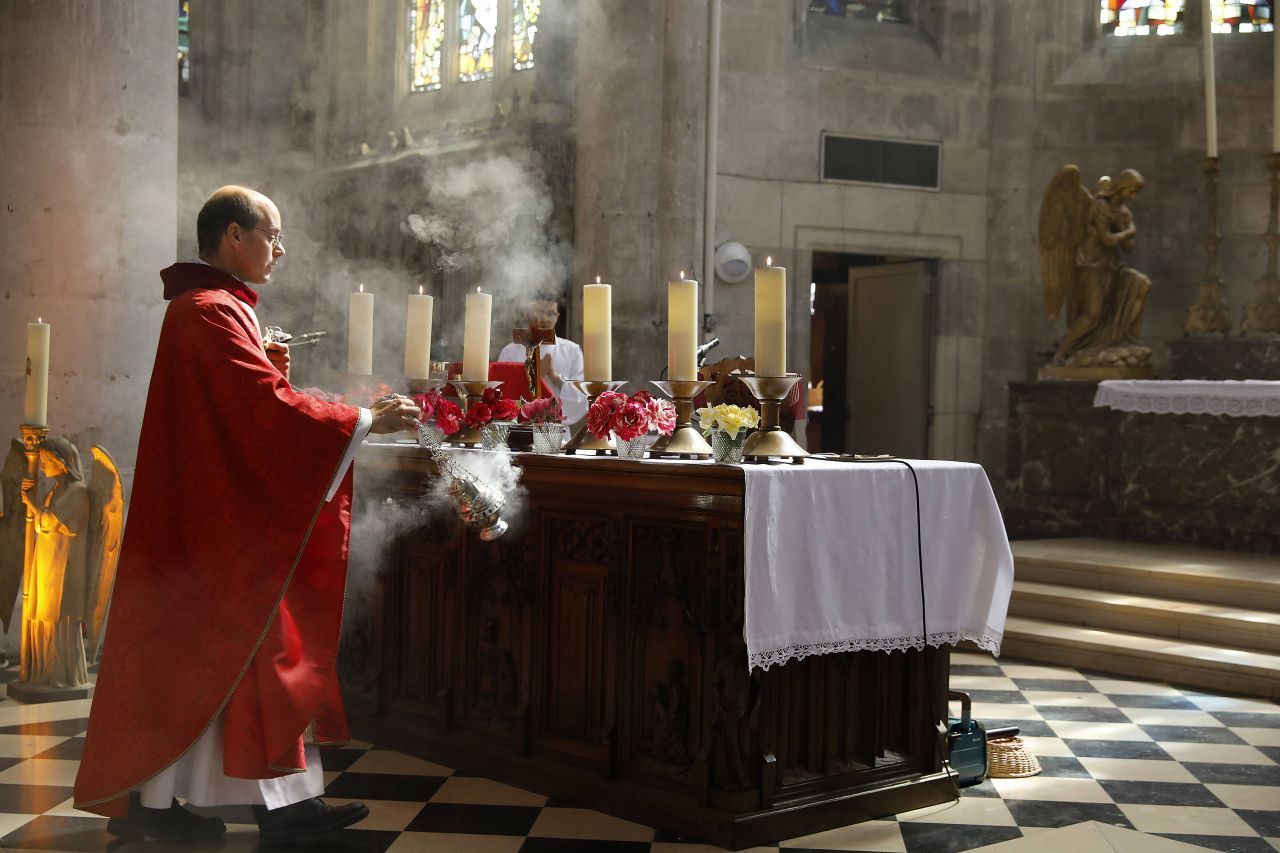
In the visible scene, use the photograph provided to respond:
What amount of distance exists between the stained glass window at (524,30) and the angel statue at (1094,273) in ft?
14.5

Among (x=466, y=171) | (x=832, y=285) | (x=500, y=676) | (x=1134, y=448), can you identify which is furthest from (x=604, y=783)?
(x=832, y=285)

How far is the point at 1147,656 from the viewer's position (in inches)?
257

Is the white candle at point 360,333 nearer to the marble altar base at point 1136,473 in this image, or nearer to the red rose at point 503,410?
the red rose at point 503,410

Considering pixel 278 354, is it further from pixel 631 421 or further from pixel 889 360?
pixel 889 360

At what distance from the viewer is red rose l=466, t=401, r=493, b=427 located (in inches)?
175

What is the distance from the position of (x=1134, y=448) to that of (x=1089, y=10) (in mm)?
4330

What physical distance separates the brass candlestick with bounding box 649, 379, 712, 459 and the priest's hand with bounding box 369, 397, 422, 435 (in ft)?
2.51

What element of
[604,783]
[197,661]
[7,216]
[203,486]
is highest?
[7,216]

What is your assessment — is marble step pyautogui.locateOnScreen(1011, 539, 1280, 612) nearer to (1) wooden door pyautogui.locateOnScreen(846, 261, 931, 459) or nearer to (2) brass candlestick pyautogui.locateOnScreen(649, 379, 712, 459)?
(1) wooden door pyautogui.locateOnScreen(846, 261, 931, 459)

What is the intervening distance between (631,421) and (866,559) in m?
0.79

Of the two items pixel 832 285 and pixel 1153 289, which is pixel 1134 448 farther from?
pixel 832 285

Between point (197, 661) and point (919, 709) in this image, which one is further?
point (919, 709)

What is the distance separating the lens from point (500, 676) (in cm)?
450

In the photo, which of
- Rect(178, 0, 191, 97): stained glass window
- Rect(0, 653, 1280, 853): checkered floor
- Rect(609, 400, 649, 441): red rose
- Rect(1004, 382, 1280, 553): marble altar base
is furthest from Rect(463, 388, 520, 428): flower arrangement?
Rect(178, 0, 191, 97): stained glass window
